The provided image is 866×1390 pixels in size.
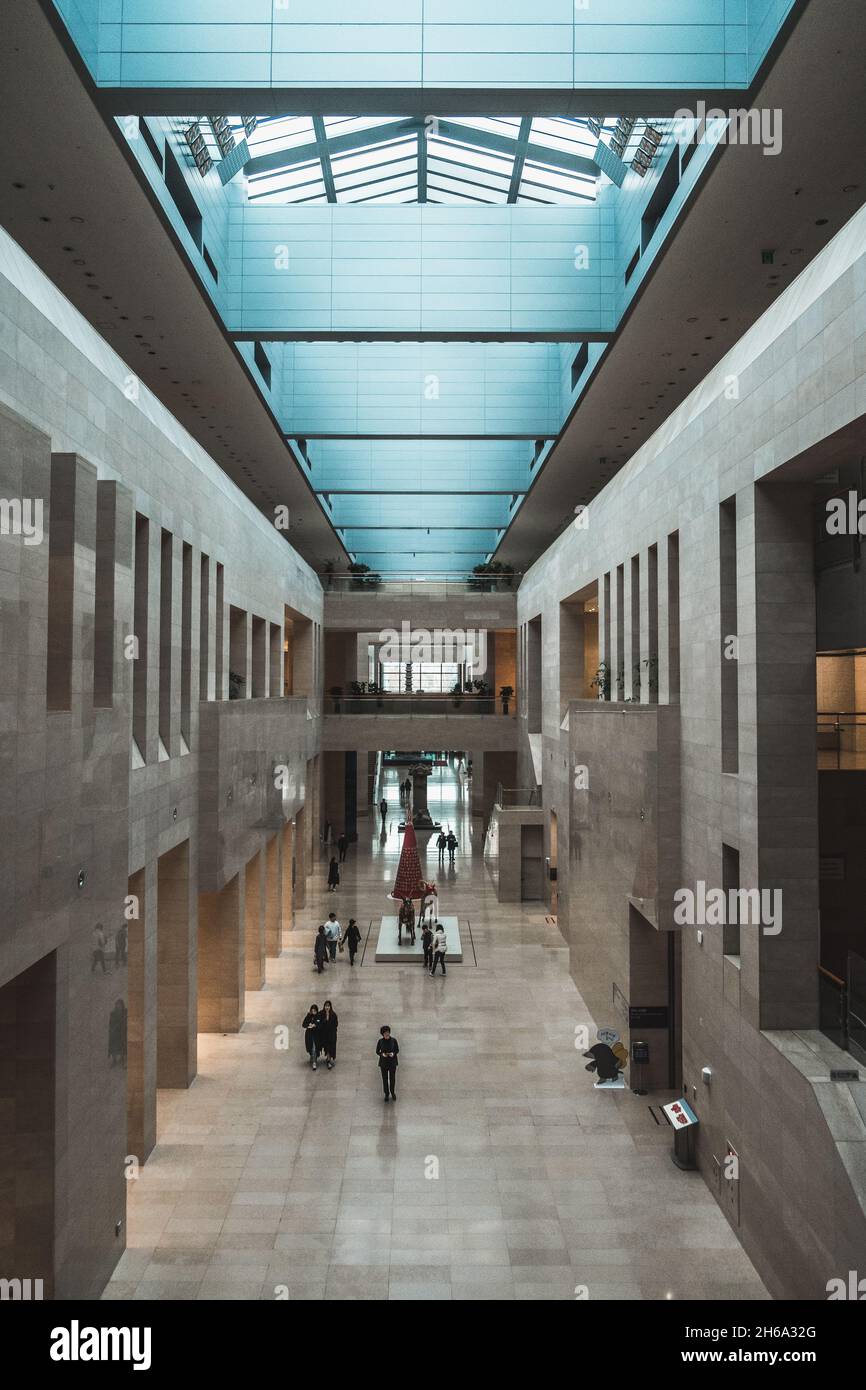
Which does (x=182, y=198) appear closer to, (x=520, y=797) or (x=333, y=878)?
(x=520, y=797)

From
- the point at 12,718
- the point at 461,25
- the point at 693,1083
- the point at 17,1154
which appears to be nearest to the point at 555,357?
the point at 461,25

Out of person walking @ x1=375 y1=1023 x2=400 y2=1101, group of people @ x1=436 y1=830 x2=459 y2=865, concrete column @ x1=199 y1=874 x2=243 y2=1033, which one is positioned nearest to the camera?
person walking @ x1=375 y1=1023 x2=400 y2=1101

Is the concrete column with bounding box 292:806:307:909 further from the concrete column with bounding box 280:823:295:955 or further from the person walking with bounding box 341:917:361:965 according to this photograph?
the person walking with bounding box 341:917:361:965

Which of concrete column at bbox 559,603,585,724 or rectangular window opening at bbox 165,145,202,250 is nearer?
rectangular window opening at bbox 165,145,202,250

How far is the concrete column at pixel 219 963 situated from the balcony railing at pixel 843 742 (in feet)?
33.6

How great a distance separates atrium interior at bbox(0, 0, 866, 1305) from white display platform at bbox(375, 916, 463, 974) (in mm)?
289

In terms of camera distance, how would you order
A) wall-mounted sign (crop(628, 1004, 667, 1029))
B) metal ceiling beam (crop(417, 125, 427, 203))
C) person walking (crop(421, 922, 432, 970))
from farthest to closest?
1. person walking (crop(421, 922, 432, 970))
2. metal ceiling beam (crop(417, 125, 427, 203))
3. wall-mounted sign (crop(628, 1004, 667, 1029))

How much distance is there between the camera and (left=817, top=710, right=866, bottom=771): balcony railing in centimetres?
1212

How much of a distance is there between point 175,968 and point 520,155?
14468 millimetres

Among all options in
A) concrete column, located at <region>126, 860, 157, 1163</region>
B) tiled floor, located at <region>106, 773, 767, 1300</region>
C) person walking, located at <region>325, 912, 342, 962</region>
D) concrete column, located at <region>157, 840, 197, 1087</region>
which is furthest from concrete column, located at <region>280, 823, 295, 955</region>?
concrete column, located at <region>126, 860, 157, 1163</region>

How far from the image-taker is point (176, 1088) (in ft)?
47.0
